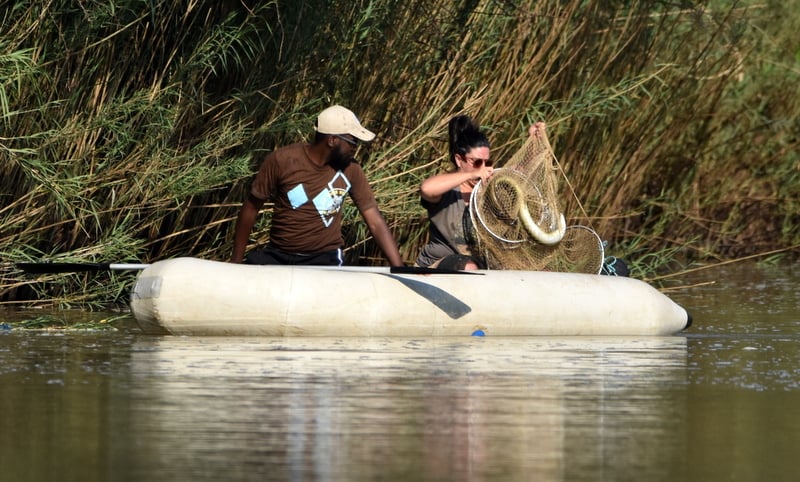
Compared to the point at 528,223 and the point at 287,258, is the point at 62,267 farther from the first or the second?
the point at 528,223

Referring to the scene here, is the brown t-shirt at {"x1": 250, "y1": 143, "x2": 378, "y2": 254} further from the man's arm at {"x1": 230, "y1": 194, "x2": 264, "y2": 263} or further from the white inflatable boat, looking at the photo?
the white inflatable boat

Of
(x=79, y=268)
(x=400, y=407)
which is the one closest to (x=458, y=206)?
(x=79, y=268)

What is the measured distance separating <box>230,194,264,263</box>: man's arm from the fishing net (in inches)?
45.4

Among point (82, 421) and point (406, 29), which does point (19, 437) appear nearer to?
point (82, 421)

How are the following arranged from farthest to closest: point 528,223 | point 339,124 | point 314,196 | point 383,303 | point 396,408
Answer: point 528,223 < point 314,196 < point 339,124 < point 383,303 < point 396,408

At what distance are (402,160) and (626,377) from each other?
3.81 m

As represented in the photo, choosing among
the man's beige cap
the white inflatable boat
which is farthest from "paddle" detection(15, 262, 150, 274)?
the man's beige cap

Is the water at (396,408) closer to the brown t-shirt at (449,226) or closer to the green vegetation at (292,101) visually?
the brown t-shirt at (449,226)

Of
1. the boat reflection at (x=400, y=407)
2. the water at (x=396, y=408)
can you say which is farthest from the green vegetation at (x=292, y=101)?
the boat reflection at (x=400, y=407)

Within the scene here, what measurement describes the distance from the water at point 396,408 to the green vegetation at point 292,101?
132cm

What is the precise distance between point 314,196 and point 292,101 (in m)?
1.88

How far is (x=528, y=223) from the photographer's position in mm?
8859

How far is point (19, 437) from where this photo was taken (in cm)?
531

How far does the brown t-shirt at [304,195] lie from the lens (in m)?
8.52
